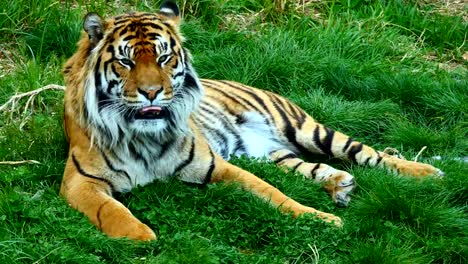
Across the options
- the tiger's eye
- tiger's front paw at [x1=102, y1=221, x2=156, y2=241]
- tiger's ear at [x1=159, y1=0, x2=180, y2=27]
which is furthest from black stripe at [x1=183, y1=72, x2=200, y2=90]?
tiger's front paw at [x1=102, y1=221, x2=156, y2=241]

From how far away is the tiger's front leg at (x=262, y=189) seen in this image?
205 inches

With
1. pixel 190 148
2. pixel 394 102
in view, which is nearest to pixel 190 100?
pixel 190 148

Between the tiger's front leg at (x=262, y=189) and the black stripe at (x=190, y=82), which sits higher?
the black stripe at (x=190, y=82)

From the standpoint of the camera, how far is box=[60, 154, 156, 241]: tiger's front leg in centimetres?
484

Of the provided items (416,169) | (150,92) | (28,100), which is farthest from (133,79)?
(416,169)

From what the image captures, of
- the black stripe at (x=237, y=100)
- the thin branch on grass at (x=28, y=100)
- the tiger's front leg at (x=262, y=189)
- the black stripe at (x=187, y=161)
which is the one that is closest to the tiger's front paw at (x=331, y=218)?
the tiger's front leg at (x=262, y=189)

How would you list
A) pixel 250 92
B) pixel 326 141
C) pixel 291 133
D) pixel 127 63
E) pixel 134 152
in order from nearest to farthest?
pixel 127 63 → pixel 134 152 → pixel 326 141 → pixel 291 133 → pixel 250 92

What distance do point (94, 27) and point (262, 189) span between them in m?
1.25

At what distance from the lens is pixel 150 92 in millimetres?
5059

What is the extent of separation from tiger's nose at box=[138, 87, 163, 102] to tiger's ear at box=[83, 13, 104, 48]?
0.43 meters

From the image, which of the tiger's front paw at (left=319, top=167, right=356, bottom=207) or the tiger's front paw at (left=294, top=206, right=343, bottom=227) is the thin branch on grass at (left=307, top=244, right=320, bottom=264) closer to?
the tiger's front paw at (left=294, top=206, right=343, bottom=227)

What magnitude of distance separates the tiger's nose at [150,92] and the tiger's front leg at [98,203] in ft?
1.74

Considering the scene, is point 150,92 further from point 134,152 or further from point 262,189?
point 262,189

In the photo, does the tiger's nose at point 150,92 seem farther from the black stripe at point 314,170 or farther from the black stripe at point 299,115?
the black stripe at point 299,115
